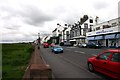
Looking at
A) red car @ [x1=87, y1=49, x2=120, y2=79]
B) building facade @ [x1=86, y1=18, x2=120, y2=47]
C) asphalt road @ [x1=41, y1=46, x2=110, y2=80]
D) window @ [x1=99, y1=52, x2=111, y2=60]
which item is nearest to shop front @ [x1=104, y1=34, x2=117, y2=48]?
building facade @ [x1=86, y1=18, x2=120, y2=47]

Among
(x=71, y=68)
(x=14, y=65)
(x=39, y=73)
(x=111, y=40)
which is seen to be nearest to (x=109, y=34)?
(x=111, y=40)

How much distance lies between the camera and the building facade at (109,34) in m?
46.9

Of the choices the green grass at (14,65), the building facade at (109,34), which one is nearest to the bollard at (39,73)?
the green grass at (14,65)

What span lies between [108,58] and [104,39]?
152 feet

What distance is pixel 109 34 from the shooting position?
50.8 meters

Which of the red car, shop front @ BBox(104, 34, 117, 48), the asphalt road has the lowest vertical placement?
the asphalt road

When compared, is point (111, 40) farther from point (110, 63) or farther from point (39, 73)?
point (39, 73)

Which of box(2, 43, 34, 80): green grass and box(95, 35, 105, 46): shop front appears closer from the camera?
box(2, 43, 34, 80): green grass

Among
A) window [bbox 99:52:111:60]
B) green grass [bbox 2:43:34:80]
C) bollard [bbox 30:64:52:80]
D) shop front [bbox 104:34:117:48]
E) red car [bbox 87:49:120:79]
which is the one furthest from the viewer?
shop front [bbox 104:34:117:48]

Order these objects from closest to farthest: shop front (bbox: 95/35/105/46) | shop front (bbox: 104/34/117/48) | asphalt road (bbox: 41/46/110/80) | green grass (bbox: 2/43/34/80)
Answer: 1. asphalt road (bbox: 41/46/110/80)
2. green grass (bbox: 2/43/34/80)
3. shop front (bbox: 104/34/117/48)
4. shop front (bbox: 95/35/105/46)

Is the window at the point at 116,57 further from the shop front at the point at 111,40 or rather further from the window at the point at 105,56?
the shop front at the point at 111,40

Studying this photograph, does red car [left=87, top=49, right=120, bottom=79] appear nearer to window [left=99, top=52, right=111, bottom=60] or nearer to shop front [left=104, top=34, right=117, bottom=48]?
window [left=99, top=52, right=111, bottom=60]

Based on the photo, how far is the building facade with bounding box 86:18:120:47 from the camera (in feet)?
154

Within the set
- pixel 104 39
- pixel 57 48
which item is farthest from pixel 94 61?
pixel 104 39
